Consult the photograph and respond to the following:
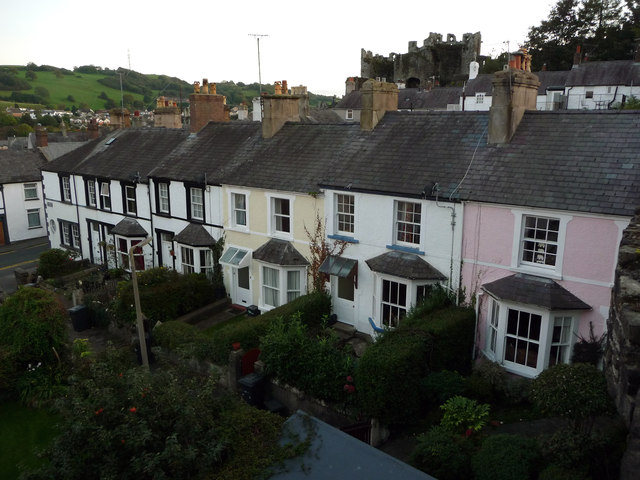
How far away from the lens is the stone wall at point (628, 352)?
6.40 metres

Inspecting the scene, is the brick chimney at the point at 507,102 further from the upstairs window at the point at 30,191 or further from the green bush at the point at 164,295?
the upstairs window at the point at 30,191

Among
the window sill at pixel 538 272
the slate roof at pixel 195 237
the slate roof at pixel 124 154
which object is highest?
the slate roof at pixel 124 154

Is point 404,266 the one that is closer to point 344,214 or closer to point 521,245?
point 344,214

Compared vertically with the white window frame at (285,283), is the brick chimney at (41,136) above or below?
above

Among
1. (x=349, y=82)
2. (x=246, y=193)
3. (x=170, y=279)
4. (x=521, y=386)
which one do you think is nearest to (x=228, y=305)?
(x=170, y=279)

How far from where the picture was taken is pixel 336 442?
7391 millimetres

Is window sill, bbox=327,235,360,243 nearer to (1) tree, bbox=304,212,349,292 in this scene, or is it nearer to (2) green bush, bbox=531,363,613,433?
(1) tree, bbox=304,212,349,292

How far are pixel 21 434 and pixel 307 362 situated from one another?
8.25m

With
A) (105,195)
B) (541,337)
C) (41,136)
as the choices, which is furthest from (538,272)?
(41,136)

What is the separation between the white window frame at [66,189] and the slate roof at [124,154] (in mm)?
627

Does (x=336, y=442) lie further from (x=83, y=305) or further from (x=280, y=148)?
(x=83, y=305)

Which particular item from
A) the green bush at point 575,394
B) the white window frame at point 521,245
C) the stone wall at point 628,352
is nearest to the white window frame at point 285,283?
the white window frame at point 521,245

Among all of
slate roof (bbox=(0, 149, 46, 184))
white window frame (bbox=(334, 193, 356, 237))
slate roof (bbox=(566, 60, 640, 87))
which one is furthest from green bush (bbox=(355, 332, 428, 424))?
slate roof (bbox=(566, 60, 640, 87))

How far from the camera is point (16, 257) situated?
34656 mm
